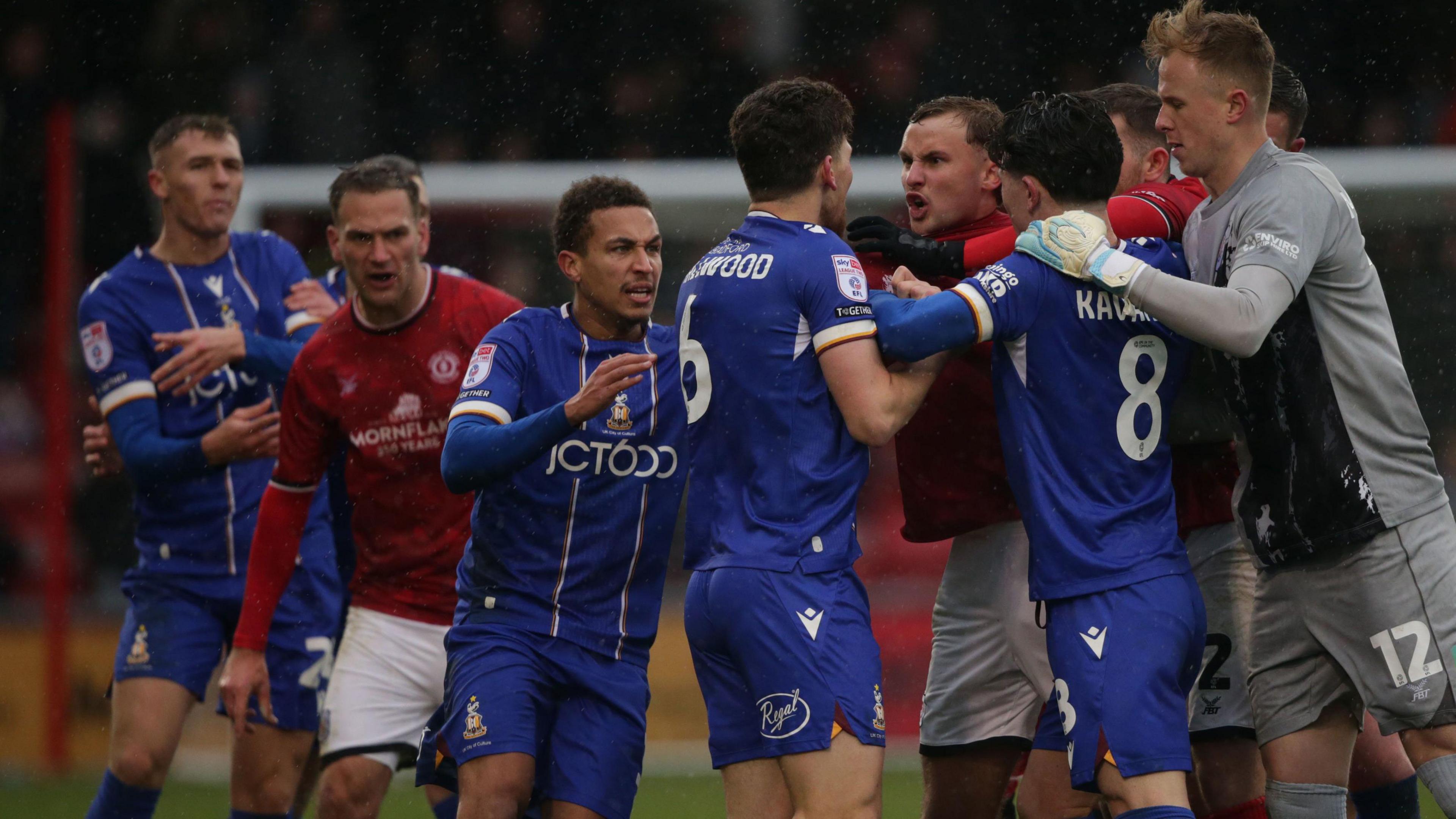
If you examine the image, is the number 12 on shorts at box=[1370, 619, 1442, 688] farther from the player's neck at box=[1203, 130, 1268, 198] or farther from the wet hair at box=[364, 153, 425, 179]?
the wet hair at box=[364, 153, 425, 179]

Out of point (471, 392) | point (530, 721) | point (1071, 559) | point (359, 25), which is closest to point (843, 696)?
point (1071, 559)

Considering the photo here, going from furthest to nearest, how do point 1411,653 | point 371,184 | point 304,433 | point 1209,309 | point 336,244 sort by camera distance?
point 336,244
point 371,184
point 304,433
point 1411,653
point 1209,309

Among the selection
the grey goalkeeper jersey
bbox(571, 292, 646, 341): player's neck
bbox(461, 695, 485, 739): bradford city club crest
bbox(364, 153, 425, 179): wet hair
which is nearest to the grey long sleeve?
the grey goalkeeper jersey

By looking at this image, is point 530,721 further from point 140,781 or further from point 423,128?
point 423,128

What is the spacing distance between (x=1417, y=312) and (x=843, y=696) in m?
7.92

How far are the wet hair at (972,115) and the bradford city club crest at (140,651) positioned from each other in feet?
11.3

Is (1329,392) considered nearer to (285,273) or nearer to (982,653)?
(982,653)

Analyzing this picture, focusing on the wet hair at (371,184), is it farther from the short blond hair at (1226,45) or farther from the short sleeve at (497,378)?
the short blond hair at (1226,45)

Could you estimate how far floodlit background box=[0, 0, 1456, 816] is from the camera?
9.48 metres

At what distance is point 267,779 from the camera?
555cm

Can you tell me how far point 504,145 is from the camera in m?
12.2

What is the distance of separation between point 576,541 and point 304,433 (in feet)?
4.08

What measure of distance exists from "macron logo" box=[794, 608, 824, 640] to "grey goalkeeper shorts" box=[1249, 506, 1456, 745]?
1.26 m

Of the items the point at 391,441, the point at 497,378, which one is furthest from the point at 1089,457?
the point at 391,441
